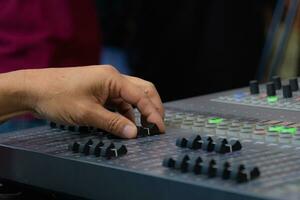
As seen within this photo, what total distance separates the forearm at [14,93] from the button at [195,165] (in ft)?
1.47

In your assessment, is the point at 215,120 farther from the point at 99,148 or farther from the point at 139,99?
the point at 99,148

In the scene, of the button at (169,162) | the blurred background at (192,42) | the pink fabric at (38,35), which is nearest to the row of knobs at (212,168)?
the button at (169,162)

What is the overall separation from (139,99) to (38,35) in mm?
863

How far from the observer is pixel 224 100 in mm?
1738

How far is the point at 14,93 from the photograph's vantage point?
149 cm

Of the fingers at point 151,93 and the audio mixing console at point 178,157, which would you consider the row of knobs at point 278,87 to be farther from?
the fingers at point 151,93

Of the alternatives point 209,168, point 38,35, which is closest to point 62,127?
point 209,168

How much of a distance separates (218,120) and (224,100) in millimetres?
253

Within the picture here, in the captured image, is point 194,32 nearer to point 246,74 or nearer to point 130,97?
point 246,74

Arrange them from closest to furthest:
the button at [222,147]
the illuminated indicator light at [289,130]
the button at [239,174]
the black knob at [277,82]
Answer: the button at [239,174], the button at [222,147], the illuminated indicator light at [289,130], the black knob at [277,82]

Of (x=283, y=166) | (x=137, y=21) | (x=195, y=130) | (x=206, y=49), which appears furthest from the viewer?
(x=137, y=21)

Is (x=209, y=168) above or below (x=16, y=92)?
below

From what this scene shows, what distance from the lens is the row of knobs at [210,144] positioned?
123cm

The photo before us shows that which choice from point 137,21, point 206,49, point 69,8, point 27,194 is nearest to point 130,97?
point 27,194
